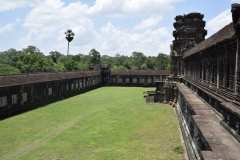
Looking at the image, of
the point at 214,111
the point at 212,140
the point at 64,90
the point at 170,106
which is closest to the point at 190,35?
the point at 170,106

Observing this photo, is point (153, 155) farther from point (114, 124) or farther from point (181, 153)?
point (114, 124)

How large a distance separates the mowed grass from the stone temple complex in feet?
4.62

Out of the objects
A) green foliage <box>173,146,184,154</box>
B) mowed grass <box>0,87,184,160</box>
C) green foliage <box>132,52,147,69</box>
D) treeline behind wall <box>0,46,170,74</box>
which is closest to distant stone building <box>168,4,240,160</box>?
green foliage <box>173,146,184,154</box>

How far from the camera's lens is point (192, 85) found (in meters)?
17.4

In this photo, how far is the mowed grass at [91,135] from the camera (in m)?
11.2

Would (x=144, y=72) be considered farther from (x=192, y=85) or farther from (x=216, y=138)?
(x=216, y=138)

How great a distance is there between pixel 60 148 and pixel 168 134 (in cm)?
653

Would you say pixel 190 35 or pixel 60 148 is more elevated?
pixel 190 35

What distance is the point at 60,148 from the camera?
11.9 metres

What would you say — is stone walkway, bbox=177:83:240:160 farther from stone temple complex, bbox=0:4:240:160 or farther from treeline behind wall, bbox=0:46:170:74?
treeline behind wall, bbox=0:46:170:74

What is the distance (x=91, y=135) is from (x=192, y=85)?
331 inches

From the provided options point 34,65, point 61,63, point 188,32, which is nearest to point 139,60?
point 61,63

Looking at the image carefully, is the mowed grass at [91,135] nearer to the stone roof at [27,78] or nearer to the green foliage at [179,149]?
the green foliage at [179,149]

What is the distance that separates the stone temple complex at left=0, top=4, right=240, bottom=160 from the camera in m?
6.93
